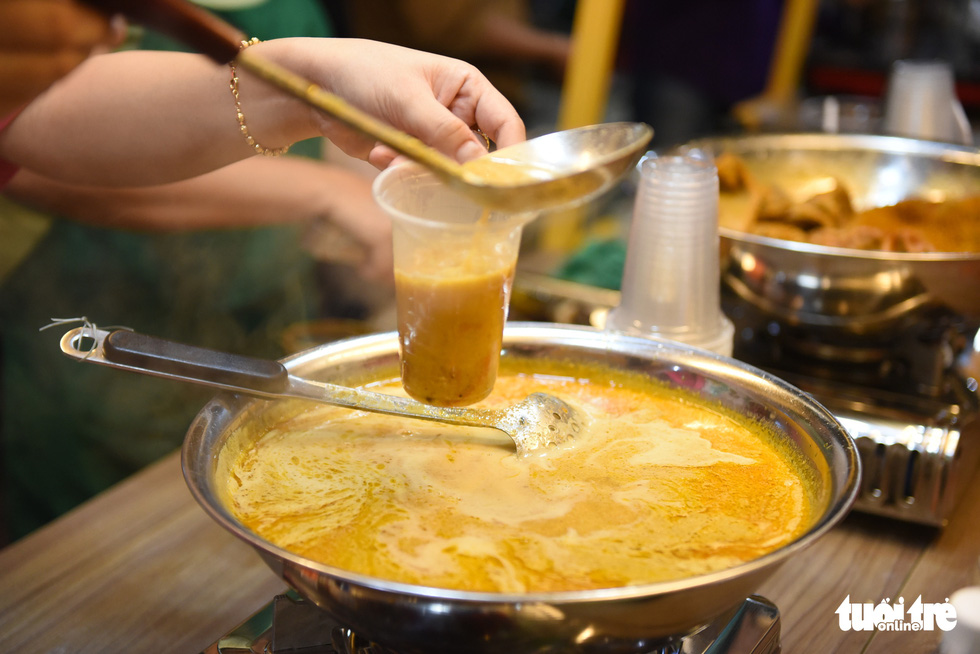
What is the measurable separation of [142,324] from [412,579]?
1.46 m

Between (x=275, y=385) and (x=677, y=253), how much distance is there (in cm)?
66

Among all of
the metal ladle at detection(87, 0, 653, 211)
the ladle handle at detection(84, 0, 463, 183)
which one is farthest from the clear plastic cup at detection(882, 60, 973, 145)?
the ladle handle at detection(84, 0, 463, 183)

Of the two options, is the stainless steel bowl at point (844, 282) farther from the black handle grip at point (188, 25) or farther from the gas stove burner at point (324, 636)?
the black handle grip at point (188, 25)

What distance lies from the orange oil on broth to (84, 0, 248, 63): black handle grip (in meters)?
0.48

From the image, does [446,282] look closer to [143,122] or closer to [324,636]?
[324,636]

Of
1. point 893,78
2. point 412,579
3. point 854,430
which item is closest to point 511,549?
point 412,579

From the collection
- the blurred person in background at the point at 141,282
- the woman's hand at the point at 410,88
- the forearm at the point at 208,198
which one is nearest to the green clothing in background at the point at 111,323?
the blurred person in background at the point at 141,282

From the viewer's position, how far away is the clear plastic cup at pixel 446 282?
855 mm

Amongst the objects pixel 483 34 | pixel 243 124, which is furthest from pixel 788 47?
pixel 243 124

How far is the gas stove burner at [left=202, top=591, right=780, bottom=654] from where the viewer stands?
2.85 ft

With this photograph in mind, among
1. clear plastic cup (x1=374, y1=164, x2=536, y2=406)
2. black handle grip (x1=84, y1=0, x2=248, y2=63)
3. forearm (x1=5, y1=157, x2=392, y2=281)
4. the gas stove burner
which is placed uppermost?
black handle grip (x1=84, y1=0, x2=248, y2=63)

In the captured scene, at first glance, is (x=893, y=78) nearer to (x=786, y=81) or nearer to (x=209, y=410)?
(x=786, y=81)

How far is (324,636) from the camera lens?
880 mm

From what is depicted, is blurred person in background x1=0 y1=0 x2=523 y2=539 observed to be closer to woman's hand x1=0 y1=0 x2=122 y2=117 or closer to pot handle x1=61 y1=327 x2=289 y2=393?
woman's hand x1=0 y1=0 x2=122 y2=117
